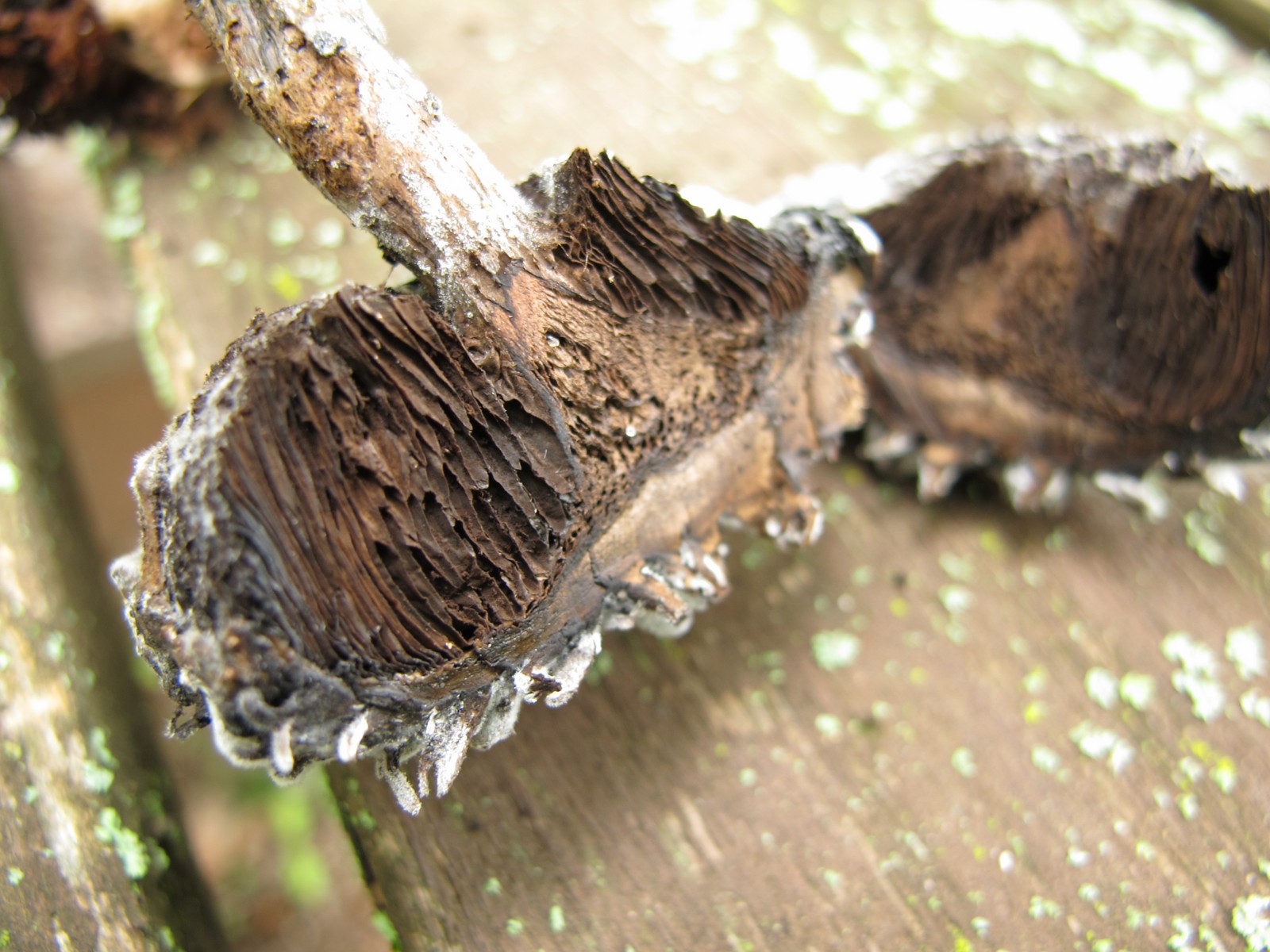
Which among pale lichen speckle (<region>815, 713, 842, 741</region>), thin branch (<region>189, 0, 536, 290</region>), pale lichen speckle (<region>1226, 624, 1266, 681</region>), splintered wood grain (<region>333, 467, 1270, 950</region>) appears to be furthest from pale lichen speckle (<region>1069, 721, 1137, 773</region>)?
thin branch (<region>189, 0, 536, 290</region>)

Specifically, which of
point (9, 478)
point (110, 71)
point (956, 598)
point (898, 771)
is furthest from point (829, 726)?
point (110, 71)

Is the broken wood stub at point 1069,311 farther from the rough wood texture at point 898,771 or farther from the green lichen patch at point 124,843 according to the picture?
the green lichen patch at point 124,843

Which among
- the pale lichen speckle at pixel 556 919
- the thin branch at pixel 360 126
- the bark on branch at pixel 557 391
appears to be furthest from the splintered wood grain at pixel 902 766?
the thin branch at pixel 360 126

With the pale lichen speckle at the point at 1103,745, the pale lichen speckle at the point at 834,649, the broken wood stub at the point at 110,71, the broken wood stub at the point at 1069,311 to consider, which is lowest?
the pale lichen speckle at the point at 1103,745

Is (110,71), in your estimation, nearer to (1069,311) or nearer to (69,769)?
(69,769)

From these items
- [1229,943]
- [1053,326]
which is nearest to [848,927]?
[1229,943]

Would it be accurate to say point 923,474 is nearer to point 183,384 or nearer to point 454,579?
point 454,579
